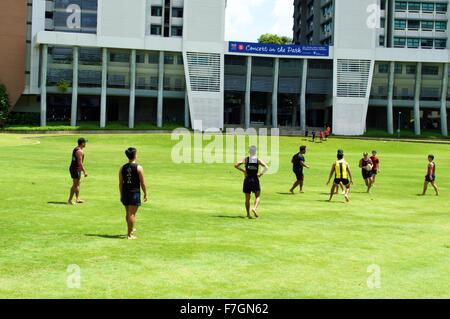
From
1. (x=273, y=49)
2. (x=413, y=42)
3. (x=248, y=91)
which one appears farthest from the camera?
(x=413, y=42)

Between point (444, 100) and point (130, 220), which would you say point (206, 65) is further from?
point (130, 220)

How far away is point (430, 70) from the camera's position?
9881 cm

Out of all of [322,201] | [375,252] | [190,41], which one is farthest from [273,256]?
[190,41]

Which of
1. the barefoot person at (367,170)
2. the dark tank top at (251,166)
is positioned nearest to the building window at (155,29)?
the barefoot person at (367,170)

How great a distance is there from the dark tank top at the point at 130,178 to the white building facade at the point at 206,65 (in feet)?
252

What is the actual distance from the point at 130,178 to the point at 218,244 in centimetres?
252

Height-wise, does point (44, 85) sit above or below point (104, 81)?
below

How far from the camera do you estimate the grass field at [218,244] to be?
9938mm

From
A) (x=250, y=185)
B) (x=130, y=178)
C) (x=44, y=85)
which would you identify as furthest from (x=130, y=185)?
(x=44, y=85)

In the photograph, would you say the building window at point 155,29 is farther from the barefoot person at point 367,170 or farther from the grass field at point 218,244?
the barefoot person at point 367,170

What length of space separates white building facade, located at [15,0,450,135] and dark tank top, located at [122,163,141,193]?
76.7 metres

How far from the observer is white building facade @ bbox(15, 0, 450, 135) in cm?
9069

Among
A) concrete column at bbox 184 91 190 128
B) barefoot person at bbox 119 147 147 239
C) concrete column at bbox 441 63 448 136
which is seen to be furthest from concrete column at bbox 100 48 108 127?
barefoot person at bbox 119 147 147 239
